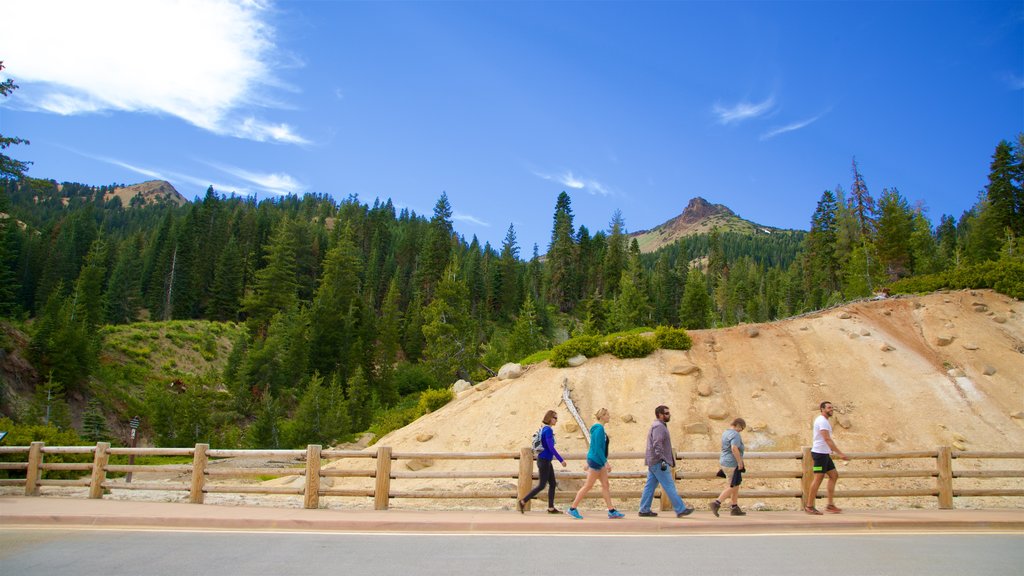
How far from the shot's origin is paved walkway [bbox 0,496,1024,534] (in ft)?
34.9

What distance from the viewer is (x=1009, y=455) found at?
46.5 ft

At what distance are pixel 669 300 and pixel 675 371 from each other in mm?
85147

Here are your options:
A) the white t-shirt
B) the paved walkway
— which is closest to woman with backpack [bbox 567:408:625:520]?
the paved walkway

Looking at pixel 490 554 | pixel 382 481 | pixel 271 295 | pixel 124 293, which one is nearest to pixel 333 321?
pixel 271 295

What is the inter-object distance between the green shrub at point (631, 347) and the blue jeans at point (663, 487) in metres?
12.9

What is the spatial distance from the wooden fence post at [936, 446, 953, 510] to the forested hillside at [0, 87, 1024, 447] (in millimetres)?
18588

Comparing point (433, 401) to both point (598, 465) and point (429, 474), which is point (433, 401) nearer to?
point (429, 474)

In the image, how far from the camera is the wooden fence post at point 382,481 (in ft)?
42.1

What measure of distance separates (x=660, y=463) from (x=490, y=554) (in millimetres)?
4279

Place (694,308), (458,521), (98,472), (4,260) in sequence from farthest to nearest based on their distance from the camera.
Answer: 1. (694,308)
2. (4,260)
3. (98,472)
4. (458,521)

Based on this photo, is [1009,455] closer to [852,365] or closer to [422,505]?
[852,365]

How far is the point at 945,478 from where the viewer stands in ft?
45.5

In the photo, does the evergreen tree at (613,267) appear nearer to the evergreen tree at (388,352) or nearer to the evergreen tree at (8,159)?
the evergreen tree at (388,352)

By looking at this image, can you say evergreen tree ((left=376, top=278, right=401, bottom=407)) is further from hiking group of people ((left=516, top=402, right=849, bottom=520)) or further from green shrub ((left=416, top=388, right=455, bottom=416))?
hiking group of people ((left=516, top=402, right=849, bottom=520))
